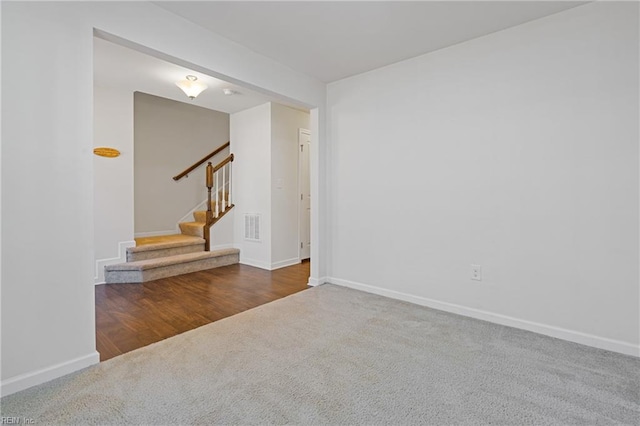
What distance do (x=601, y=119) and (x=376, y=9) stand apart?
5.75 feet

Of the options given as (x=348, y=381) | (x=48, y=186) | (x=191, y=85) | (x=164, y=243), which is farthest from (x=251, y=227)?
(x=348, y=381)

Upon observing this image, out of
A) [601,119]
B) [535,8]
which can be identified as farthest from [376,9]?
[601,119]

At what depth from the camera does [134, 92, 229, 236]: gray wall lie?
539 cm

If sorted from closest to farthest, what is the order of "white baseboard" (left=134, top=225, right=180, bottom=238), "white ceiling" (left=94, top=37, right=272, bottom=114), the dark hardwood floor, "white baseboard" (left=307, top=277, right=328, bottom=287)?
the dark hardwood floor
"white ceiling" (left=94, top=37, right=272, bottom=114)
"white baseboard" (left=307, top=277, right=328, bottom=287)
"white baseboard" (left=134, top=225, right=180, bottom=238)

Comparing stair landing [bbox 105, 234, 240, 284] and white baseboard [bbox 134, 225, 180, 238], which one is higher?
white baseboard [bbox 134, 225, 180, 238]

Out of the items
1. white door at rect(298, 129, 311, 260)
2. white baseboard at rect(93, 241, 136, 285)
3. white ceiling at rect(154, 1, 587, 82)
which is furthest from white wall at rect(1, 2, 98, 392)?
white door at rect(298, 129, 311, 260)

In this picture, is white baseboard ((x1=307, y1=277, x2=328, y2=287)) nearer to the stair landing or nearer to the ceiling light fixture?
the stair landing

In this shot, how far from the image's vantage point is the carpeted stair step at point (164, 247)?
4219mm

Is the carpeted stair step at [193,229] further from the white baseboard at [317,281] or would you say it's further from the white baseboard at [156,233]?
the white baseboard at [317,281]

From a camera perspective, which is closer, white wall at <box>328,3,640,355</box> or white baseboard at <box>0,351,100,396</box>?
white baseboard at <box>0,351,100,396</box>

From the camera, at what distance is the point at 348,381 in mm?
1804

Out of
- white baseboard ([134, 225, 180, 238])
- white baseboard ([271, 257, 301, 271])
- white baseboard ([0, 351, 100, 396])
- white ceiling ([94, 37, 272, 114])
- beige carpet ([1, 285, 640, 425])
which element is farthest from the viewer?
white baseboard ([134, 225, 180, 238])

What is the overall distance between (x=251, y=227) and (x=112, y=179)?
6.39 ft

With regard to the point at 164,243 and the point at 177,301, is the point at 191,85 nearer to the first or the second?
the point at 164,243
